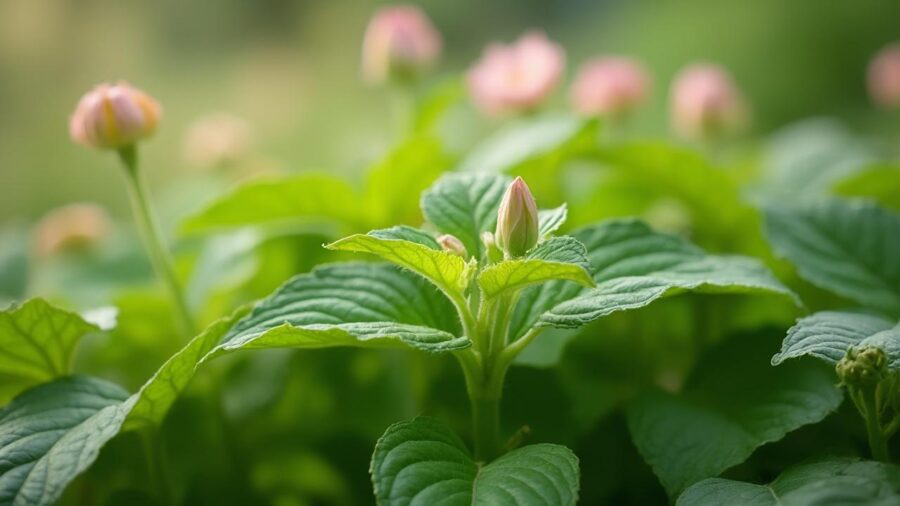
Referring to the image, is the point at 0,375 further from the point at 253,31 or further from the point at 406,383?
the point at 253,31

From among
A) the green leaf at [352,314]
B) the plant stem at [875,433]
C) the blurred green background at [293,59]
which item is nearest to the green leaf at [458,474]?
the green leaf at [352,314]

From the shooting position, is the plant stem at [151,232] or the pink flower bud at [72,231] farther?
the pink flower bud at [72,231]

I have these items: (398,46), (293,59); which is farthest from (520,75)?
(293,59)

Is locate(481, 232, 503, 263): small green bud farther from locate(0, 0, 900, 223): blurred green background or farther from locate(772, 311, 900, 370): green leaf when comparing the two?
locate(0, 0, 900, 223): blurred green background

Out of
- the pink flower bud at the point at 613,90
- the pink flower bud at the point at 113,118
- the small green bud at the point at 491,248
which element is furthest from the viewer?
the pink flower bud at the point at 613,90

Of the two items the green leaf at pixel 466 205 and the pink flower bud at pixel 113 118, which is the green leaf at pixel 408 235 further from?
the pink flower bud at pixel 113 118

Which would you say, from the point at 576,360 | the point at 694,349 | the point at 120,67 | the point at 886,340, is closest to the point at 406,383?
the point at 576,360
